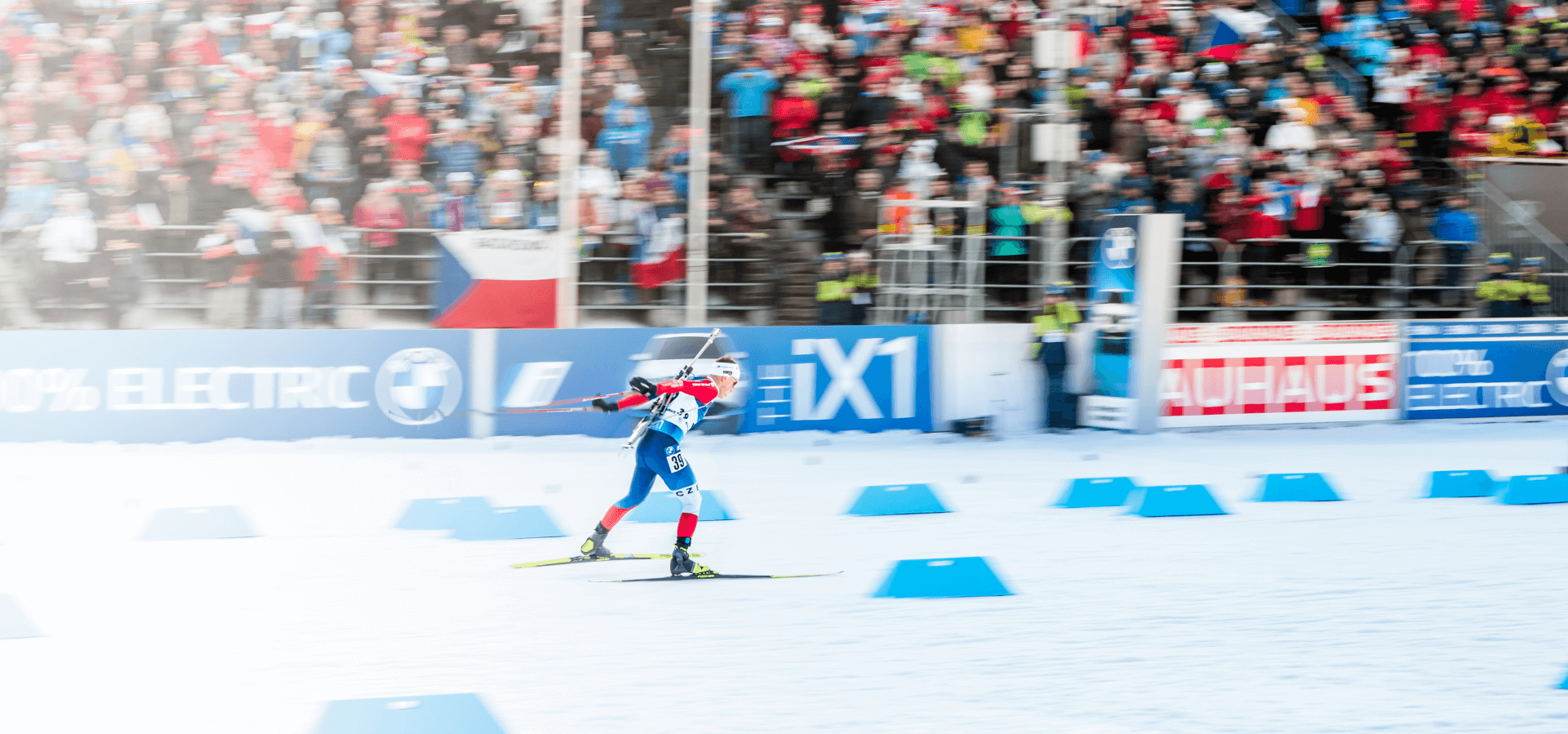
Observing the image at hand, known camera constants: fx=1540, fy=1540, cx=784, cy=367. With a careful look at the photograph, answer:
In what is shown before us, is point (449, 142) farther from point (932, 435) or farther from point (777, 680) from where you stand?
point (777, 680)

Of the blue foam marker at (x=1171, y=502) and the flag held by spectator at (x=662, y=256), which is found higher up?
the flag held by spectator at (x=662, y=256)

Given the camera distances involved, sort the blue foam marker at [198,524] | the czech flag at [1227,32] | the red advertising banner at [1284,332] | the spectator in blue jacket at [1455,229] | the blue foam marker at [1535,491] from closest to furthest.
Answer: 1. the blue foam marker at [198,524]
2. the blue foam marker at [1535,491]
3. the red advertising banner at [1284,332]
4. the spectator in blue jacket at [1455,229]
5. the czech flag at [1227,32]

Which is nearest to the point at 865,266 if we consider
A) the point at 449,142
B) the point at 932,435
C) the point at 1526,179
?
the point at 932,435

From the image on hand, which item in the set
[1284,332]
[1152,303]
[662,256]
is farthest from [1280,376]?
[662,256]

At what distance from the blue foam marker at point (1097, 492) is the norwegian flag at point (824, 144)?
207 inches

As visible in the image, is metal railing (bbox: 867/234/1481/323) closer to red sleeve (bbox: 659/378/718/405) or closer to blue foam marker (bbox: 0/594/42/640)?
red sleeve (bbox: 659/378/718/405)

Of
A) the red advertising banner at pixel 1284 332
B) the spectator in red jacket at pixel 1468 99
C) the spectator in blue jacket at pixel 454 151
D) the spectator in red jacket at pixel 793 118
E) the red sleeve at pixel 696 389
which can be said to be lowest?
the red advertising banner at pixel 1284 332

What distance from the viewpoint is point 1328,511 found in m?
10.4

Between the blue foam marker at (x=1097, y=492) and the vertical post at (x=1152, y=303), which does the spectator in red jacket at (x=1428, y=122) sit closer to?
the vertical post at (x=1152, y=303)

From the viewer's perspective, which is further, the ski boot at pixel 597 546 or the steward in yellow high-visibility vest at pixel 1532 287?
the steward in yellow high-visibility vest at pixel 1532 287

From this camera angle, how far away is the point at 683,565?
25.2 ft

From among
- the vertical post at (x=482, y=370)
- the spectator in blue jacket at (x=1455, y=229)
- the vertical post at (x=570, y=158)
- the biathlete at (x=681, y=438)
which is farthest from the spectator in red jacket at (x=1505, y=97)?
the biathlete at (x=681, y=438)

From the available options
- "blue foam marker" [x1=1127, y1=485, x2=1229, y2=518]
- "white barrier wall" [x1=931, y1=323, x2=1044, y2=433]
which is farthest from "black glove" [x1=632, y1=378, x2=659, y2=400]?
"white barrier wall" [x1=931, y1=323, x2=1044, y2=433]

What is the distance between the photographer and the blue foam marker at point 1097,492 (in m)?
10.7
